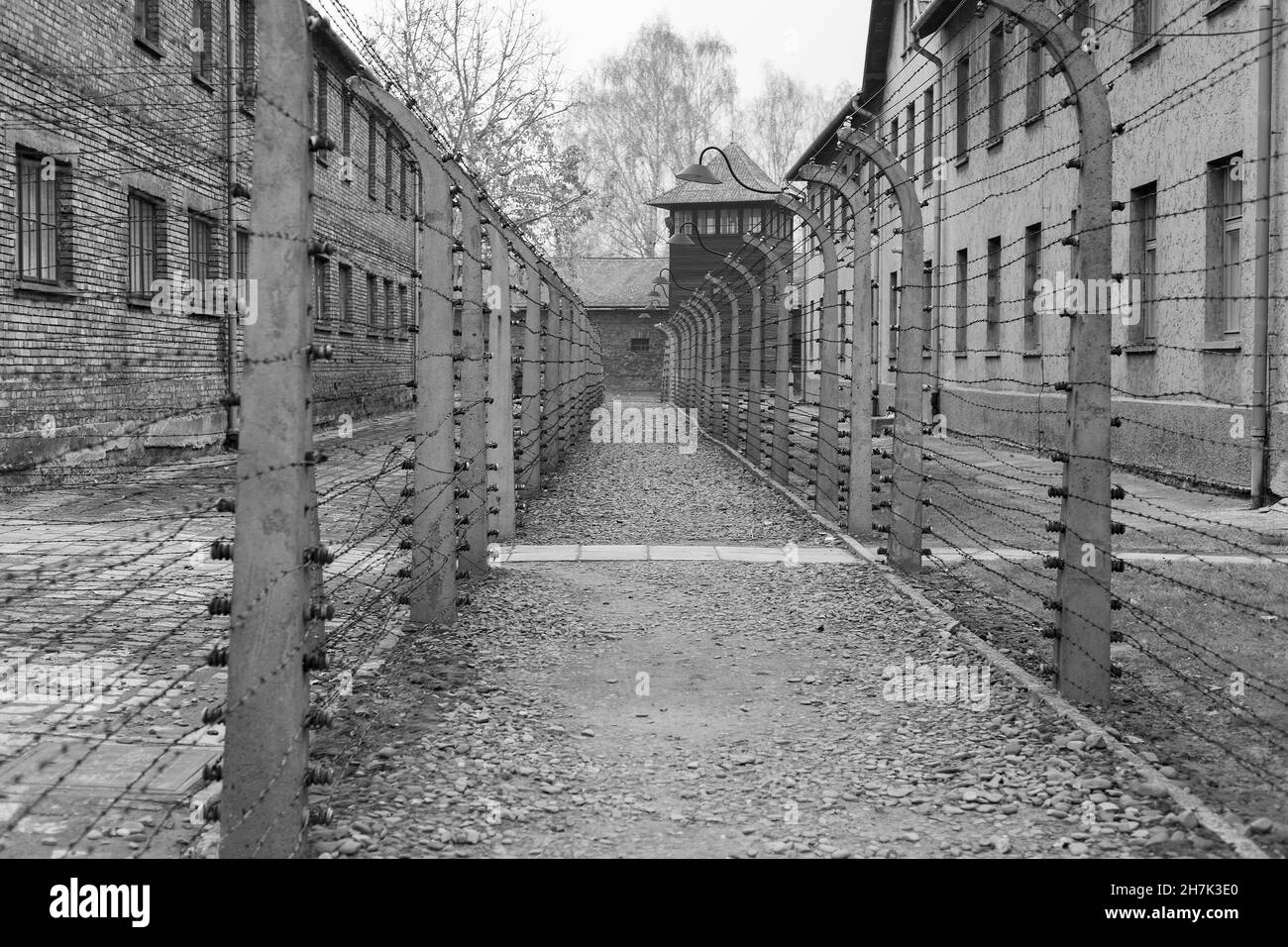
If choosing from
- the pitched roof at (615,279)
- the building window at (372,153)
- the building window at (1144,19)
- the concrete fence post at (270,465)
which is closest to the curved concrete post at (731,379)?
the building window at (1144,19)

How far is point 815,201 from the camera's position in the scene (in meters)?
48.4

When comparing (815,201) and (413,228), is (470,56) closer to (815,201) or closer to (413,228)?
(413,228)

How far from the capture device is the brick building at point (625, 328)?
Result: 6650 centimetres

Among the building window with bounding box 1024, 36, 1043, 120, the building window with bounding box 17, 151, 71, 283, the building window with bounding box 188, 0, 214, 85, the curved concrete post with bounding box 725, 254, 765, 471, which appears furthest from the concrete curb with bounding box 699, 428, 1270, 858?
the building window with bounding box 1024, 36, 1043, 120

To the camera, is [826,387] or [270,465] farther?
[826,387]

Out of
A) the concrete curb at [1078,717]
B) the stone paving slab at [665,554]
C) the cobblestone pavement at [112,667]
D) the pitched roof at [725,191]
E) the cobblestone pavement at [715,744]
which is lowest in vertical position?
the cobblestone pavement at [715,744]

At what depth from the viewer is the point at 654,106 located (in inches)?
2648

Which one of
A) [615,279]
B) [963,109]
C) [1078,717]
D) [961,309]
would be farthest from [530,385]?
[615,279]

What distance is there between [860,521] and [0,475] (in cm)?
811

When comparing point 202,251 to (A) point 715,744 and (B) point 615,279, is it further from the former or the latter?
(B) point 615,279

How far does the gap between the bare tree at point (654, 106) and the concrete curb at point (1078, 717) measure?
58.4 metres

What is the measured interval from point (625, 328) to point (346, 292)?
124 ft

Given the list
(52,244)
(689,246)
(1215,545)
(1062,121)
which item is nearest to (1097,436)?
(1215,545)

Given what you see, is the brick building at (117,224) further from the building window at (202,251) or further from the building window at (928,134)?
Result: the building window at (928,134)
